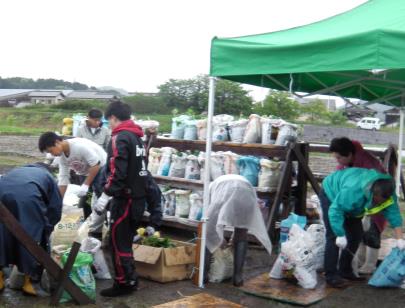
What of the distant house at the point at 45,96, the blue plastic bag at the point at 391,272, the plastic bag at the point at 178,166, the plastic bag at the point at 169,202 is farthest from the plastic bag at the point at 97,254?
the distant house at the point at 45,96

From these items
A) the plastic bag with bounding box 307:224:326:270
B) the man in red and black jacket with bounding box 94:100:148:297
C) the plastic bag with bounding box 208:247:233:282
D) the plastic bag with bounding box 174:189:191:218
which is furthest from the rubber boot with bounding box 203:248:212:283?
the plastic bag with bounding box 174:189:191:218

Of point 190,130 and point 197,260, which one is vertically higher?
point 190,130

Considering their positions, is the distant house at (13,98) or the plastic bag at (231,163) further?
the distant house at (13,98)

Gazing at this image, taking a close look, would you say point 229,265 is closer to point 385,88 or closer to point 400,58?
point 400,58

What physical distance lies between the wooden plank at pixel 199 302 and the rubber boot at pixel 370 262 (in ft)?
6.65

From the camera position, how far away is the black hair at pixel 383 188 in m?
4.76

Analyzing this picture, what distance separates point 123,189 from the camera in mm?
4680

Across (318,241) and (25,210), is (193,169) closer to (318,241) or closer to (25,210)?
(318,241)

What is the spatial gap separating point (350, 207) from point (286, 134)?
208cm

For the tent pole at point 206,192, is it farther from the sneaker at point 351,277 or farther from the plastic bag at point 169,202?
the plastic bag at point 169,202

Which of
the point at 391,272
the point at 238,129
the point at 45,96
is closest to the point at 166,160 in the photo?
the point at 238,129

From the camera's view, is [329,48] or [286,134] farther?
[286,134]

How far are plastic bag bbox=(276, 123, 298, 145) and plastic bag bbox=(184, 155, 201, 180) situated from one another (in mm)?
1320

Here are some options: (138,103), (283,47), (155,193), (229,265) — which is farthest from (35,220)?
→ (138,103)
